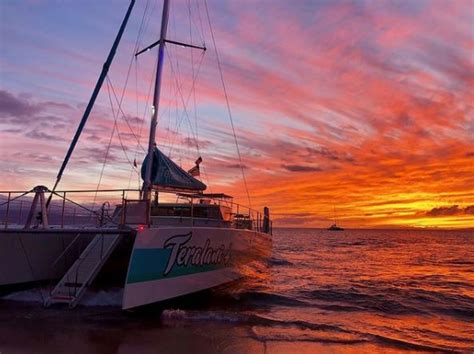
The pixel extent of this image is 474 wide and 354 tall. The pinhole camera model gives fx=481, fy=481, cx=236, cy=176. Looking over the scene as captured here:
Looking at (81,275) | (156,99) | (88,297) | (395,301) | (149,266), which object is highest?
(156,99)

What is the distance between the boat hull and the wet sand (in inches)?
28.6

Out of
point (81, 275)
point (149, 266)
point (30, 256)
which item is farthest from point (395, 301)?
point (30, 256)

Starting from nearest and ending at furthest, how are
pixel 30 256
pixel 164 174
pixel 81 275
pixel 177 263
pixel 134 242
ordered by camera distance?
pixel 134 242 → pixel 177 263 → pixel 81 275 → pixel 164 174 → pixel 30 256

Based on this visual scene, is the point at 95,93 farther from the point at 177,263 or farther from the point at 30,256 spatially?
the point at 177,263

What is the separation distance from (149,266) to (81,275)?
3.34m

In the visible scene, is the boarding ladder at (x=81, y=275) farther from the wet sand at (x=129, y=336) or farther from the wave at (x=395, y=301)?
the wave at (x=395, y=301)

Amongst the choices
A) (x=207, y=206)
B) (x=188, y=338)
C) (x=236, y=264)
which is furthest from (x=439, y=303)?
(x=188, y=338)

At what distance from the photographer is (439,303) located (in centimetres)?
1542

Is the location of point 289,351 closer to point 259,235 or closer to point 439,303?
point 439,303

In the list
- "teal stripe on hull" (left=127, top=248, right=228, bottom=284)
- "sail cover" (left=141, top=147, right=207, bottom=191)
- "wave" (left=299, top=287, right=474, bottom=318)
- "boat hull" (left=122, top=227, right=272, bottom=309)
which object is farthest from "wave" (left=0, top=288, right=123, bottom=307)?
"wave" (left=299, top=287, right=474, bottom=318)

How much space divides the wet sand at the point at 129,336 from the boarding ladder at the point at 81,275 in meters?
0.64

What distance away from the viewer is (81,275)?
1314cm

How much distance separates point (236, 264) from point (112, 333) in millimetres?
6526

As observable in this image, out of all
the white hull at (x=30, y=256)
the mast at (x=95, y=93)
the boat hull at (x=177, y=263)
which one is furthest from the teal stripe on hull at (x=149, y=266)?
the mast at (x=95, y=93)
